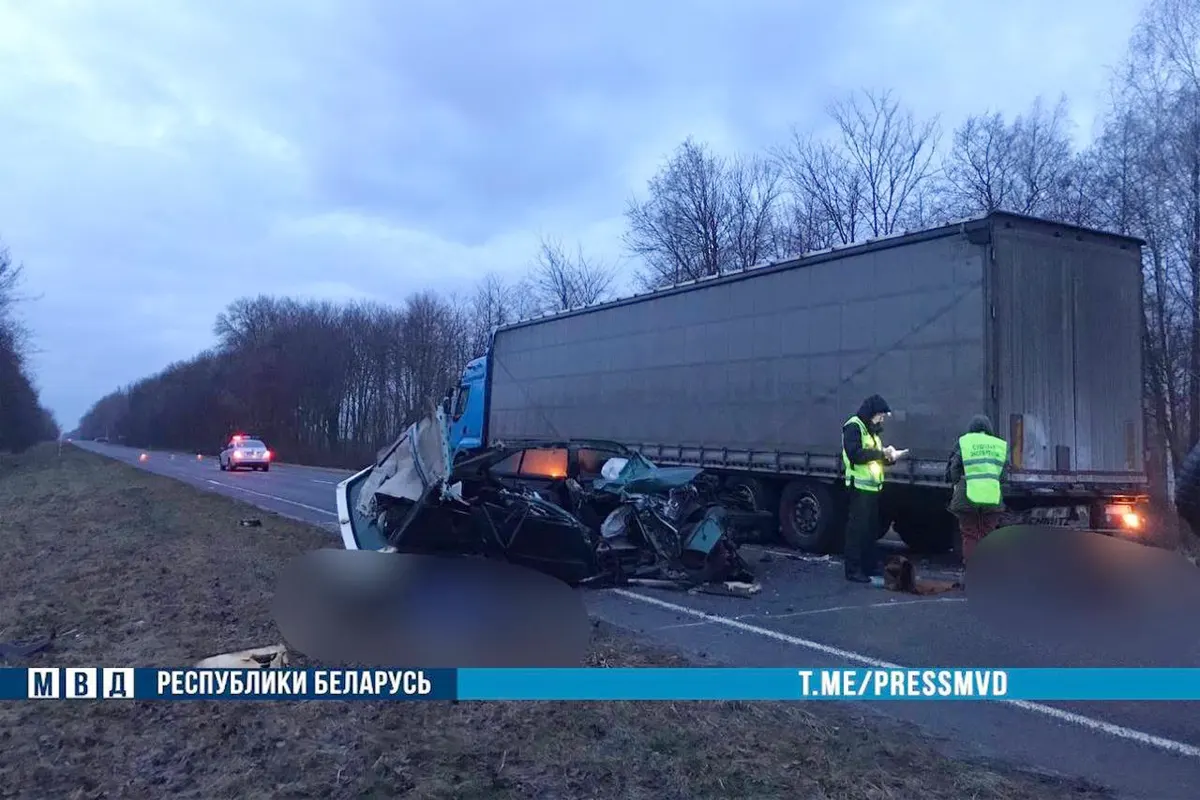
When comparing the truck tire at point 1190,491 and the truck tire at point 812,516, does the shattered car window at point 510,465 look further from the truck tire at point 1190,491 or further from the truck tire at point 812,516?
the truck tire at point 1190,491

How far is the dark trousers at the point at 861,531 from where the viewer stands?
8.95 metres

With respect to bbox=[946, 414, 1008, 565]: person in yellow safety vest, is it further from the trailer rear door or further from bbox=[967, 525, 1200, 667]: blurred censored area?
the trailer rear door

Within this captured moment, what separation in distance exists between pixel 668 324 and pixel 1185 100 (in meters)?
10.7

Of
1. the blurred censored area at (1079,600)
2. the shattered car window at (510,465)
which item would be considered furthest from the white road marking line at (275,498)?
the blurred censored area at (1079,600)

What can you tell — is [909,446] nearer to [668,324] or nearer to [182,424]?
[668,324]

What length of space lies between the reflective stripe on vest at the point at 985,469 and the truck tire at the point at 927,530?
300 cm

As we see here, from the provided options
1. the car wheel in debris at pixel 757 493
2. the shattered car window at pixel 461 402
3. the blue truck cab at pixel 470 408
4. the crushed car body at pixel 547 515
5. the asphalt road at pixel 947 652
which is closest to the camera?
the asphalt road at pixel 947 652

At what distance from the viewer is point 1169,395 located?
17.5m

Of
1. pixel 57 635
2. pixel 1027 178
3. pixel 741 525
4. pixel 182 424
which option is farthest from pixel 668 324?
pixel 182 424

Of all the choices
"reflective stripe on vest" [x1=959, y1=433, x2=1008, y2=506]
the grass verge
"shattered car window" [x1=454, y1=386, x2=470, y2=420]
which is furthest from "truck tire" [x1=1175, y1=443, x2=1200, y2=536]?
"shattered car window" [x1=454, y1=386, x2=470, y2=420]

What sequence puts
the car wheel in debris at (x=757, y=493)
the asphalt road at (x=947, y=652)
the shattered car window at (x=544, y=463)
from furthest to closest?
the car wheel in debris at (x=757, y=493)
the shattered car window at (x=544, y=463)
the asphalt road at (x=947, y=652)

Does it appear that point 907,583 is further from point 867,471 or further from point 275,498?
point 275,498

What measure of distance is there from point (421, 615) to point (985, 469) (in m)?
5.28

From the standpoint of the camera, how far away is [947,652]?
6352 millimetres
